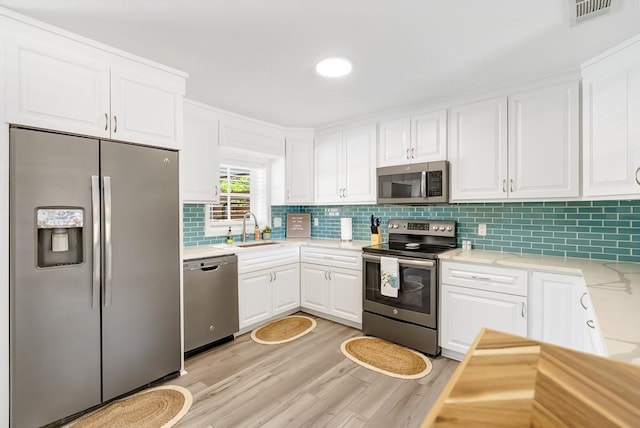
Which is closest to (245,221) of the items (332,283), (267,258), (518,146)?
(267,258)

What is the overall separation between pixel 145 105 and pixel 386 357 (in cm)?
274

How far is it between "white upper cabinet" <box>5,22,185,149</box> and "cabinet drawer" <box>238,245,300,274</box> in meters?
1.29

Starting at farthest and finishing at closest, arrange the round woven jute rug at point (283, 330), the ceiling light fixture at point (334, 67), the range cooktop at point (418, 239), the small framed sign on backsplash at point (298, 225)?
the small framed sign on backsplash at point (298, 225) → the round woven jute rug at point (283, 330) → the range cooktop at point (418, 239) → the ceiling light fixture at point (334, 67)

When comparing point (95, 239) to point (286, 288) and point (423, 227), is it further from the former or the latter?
point (423, 227)

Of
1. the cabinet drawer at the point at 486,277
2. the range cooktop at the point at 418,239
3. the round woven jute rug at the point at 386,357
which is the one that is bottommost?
the round woven jute rug at the point at 386,357

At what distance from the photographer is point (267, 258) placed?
129 inches

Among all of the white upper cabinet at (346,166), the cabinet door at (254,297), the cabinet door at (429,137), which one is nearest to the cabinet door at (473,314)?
the cabinet door at (429,137)

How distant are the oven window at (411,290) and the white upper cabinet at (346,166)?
95cm

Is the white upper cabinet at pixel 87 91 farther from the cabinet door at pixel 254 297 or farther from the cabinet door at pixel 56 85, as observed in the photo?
the cabinet door at pixel 254 297

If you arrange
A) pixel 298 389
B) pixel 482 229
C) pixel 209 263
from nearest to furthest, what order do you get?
pixel 298 389 < pixel 209 263 < pixel 482 229

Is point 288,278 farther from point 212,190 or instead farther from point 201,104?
point 201,104

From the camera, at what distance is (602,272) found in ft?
6.32

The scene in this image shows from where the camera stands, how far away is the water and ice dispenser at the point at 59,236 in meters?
1.73

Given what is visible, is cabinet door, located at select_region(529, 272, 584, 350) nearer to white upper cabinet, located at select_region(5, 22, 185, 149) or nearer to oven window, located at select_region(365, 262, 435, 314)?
oven window, located at select_region(365, 262, 435, 314)
